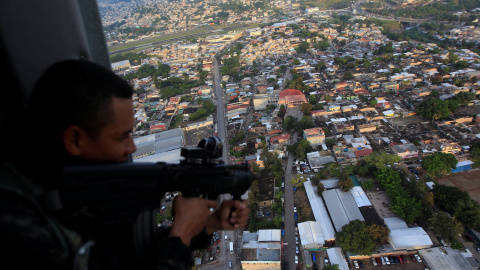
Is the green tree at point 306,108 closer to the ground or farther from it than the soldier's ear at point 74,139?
closer to the ground

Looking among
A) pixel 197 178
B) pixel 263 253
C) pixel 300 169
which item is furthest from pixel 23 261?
pixel 300 169

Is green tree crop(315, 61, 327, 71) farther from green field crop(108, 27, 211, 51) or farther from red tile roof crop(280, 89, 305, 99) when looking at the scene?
green field crop(108, 27, 211, 51)

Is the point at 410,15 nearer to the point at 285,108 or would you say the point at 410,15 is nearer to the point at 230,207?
the point at 285,108

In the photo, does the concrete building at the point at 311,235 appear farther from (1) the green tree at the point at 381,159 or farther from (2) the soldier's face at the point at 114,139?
(2) the soldier's face at the point at 114,139

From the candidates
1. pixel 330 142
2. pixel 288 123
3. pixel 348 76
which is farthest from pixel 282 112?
pixel 348 76

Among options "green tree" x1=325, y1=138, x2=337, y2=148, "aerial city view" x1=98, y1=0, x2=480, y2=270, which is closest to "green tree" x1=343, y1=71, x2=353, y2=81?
"aerial city view" x1=98, y1=0, x2=480, y2=270

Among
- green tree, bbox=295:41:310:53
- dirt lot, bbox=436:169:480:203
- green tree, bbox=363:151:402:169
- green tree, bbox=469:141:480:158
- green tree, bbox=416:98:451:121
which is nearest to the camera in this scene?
dirt lot, bbox=436:169:480:203

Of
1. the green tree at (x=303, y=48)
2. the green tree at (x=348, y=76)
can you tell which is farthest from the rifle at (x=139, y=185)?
the green tree at (x=303, y=48)

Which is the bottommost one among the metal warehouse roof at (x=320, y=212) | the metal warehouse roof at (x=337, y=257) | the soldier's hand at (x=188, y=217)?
the metal warehouse roof at (x=337, y=257)
